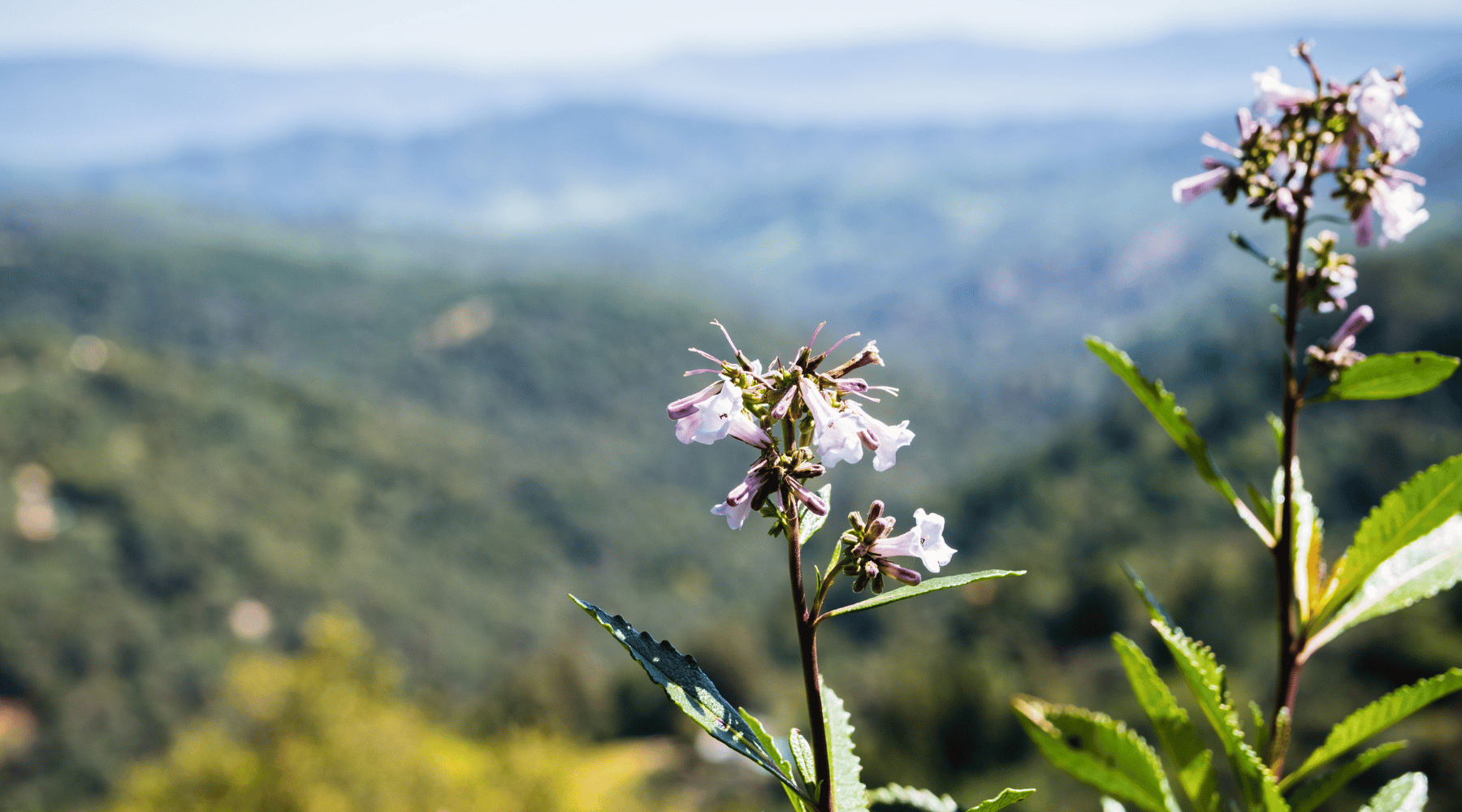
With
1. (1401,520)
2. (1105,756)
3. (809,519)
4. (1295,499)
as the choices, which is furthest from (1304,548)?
(809,519)

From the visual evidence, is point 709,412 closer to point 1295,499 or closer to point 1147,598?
point 1147,598

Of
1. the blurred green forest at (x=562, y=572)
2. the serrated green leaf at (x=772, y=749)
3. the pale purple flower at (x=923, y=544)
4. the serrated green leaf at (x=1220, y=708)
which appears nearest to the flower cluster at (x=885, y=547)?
the pale purple flower at (x=923, y=544)

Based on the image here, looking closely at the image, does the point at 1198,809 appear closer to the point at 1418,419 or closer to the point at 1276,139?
the point at 1276,139

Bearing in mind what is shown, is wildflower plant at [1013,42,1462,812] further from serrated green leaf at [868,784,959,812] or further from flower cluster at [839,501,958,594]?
flower cluster at [839,501,958,594]

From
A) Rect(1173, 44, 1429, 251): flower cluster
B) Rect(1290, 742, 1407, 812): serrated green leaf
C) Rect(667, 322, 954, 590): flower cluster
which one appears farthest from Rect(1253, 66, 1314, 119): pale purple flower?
Rect(1290, 742, 1407, 812): serrated green leaf

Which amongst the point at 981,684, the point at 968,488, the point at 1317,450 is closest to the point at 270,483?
the point at 968,488
